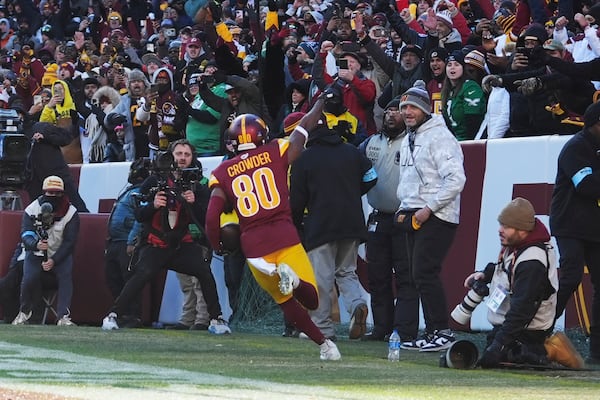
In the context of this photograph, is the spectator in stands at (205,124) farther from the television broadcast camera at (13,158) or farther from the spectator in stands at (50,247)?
the television broadcast camera at (13,158)

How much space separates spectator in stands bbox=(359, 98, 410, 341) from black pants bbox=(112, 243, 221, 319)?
2.13m

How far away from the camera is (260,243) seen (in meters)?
10.6

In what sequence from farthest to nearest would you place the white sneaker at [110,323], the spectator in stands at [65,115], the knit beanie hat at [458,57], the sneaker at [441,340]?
the spectator in stands at [65,115]
the white sneaker at [110,323]
the knit beanie hat at [458,57]
the sneaker at [441,340]

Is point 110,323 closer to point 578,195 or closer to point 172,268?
point 172,268

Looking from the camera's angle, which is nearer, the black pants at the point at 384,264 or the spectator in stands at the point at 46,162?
the black pants at the point at 384,264

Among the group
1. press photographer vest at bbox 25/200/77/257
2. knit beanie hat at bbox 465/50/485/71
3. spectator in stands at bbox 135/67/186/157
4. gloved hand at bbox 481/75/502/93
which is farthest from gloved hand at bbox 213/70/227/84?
gloved hand at bbox 481/75/502/93

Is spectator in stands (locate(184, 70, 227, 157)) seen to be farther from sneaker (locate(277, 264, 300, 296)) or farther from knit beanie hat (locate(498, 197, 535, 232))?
knit beanie hat (locate(498, 197, 535, 232))

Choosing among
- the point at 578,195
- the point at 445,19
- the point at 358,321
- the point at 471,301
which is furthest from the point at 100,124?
the point at 471,301

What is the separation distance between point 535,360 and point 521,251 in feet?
2.65

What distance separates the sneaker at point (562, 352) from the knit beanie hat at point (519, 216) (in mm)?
818

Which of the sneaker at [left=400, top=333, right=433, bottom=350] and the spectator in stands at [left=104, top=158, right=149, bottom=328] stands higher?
the spectator in stands at [left=104, top=158, right=149, bottom=328]

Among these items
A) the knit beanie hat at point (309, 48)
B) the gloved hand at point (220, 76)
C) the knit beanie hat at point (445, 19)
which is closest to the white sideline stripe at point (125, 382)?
the knit beanie hat at point (445, 19)

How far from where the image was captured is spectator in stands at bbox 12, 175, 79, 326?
15.8m

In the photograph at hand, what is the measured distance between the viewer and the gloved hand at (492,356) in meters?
10.0
